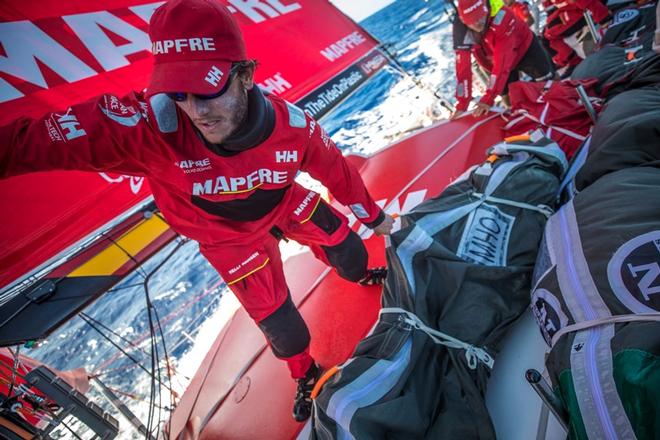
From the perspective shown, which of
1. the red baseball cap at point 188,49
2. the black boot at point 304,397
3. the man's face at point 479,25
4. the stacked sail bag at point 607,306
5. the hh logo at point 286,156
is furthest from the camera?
the man's face at point 479,25

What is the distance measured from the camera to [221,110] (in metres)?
0.91

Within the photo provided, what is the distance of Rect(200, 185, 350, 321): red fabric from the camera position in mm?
1259

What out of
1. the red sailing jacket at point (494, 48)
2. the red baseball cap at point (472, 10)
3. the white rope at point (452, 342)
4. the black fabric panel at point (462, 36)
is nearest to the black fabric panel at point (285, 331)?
the white rope at point (452, 342)


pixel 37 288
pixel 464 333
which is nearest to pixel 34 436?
pixel 37 288

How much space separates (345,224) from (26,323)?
1.43 metres

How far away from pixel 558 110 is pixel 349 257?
1.44 metres

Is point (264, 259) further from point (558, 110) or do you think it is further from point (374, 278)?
point (558, 110)

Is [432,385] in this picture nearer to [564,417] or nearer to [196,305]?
[564,417]

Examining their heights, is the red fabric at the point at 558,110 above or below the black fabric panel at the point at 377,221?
below

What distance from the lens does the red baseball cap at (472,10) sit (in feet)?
8.64

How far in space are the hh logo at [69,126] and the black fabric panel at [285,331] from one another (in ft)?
2.87

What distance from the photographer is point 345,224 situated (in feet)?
5.20

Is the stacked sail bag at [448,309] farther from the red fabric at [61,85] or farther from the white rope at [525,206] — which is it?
the red fabric at [61,85]

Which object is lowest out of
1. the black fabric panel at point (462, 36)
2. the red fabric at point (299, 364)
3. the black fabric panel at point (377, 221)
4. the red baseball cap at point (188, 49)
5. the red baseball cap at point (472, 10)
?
the red fabric at point (299, 364)
